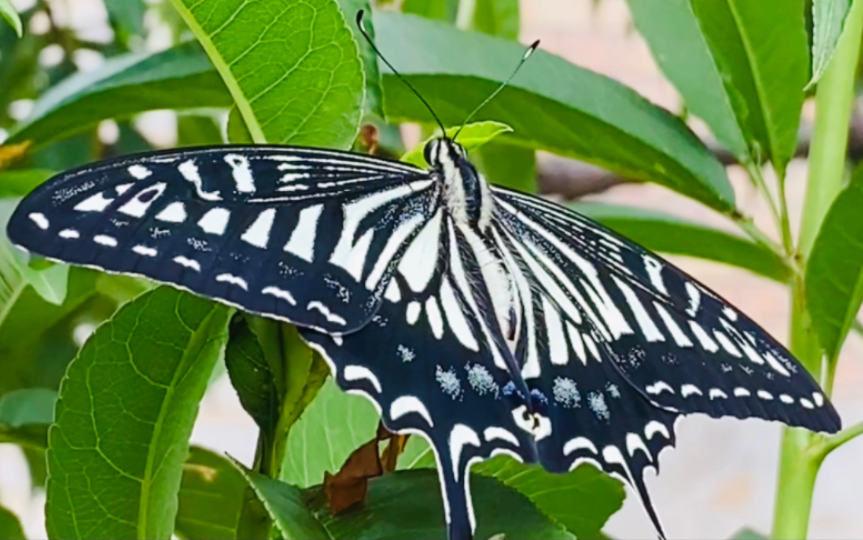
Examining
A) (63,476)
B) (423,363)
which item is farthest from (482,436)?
(63,476)

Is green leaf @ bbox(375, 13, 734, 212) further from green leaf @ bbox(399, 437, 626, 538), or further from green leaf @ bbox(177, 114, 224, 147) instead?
green leaf @ bbox(177, 114, 224, 147)

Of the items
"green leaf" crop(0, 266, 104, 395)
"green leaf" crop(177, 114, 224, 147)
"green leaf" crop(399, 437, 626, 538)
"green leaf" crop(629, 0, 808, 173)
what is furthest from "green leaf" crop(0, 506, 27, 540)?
"green leaf" crop(629, 0, 808, 173)

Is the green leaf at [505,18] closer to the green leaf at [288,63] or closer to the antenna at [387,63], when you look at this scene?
the antenna at [387,63]

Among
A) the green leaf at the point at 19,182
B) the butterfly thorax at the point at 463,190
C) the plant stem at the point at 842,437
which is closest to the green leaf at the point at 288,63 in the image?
the butterfly thorax at the point at 463,190

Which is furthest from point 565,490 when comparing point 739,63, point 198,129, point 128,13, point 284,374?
point 198,129

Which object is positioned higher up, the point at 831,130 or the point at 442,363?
the point at 831,130

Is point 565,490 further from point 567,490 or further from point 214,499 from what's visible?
point 214,499
